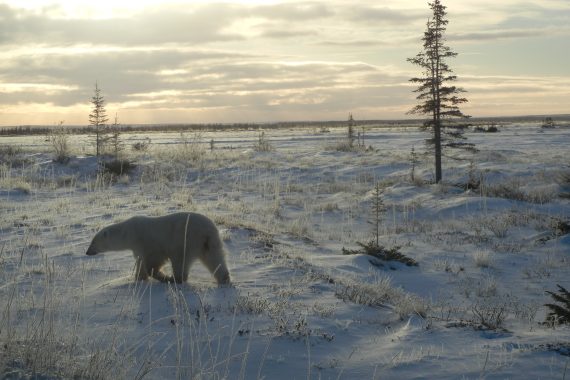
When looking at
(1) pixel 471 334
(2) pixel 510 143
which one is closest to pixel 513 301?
(1) pixel 471 334

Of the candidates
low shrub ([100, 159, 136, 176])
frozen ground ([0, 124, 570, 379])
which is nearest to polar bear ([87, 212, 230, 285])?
frozen ground ([0, 124, 570, 379])

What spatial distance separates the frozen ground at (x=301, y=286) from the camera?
4590mm

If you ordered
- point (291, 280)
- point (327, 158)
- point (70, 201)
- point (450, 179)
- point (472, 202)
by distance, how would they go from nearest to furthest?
point (291, 280)
point (70, 201)
point (472, 202)
point (450, 179)
point (327, 158)

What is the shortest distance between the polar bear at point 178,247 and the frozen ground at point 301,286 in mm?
264

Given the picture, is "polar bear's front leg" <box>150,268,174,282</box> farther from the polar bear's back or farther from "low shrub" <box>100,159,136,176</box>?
"low shrub" <box>100,159,136,176</box>

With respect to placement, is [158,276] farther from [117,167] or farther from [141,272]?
[117,167]

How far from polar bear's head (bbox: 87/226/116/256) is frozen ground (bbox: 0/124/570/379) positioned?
370 mm

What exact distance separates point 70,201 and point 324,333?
10870mm

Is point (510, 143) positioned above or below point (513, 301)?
above

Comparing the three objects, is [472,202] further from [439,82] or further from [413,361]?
[413,361]

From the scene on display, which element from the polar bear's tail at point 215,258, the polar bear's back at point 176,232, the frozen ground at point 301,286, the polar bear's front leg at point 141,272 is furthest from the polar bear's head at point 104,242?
the polar bear's tail at point 215,258

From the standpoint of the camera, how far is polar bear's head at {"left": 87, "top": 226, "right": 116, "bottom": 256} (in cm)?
748

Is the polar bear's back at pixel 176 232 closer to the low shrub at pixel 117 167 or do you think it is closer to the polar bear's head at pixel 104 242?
the polar bear's head at pixel 104 242

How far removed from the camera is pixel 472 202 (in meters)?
16.1
